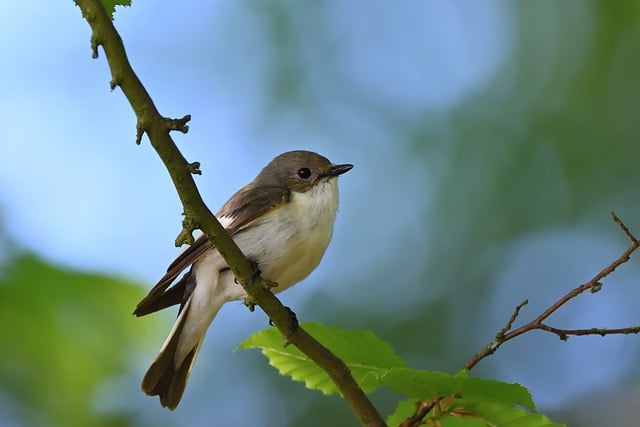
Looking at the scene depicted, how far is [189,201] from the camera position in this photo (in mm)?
2443

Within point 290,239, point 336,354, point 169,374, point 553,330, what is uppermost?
point 290,239

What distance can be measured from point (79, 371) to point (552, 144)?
5681 mm

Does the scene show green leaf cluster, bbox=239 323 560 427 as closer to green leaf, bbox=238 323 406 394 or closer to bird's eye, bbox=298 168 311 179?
green leaf, bbox=238 323 406 394

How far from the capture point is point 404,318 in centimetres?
834

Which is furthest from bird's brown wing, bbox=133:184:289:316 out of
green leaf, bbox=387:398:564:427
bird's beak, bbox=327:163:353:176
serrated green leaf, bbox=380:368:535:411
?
serrated green leaf, bbox=380:368:535:411

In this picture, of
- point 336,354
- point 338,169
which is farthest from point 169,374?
point 336,354

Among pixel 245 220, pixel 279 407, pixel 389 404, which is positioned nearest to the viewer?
pixel 245 220

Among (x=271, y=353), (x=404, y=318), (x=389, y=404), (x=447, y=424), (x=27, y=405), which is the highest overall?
(x=404, y=318)

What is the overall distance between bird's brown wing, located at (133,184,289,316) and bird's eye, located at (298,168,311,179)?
11.9 inches

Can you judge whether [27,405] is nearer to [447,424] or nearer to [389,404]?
[447,424]

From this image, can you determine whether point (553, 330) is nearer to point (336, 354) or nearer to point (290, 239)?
point (336, 354)

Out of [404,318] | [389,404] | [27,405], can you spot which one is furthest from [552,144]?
[27,405]

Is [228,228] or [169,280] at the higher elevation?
[228,228]

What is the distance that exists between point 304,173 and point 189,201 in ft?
8.12
